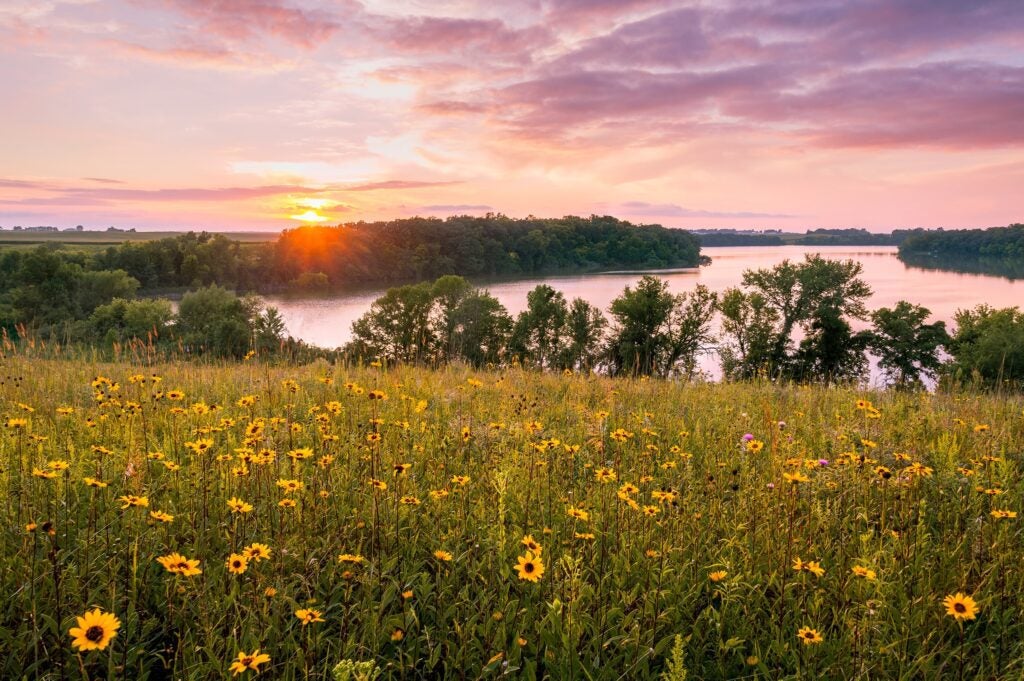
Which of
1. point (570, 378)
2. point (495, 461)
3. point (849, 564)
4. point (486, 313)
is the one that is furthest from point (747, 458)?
point (486, 313)

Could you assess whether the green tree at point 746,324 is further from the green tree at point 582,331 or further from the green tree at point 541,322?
the green tree at point 541,322

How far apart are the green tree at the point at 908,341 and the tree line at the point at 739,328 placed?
7 cm

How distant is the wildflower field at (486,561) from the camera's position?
208 cm

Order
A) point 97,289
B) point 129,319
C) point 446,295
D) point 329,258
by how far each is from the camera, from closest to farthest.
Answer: point 129,319 < point 446,295 < point 97,289 < point 329,258

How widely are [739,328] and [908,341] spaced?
432 inches

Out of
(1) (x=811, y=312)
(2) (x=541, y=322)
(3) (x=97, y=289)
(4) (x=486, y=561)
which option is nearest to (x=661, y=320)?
(2) (x=541, y=322)

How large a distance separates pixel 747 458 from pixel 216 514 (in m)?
3.45

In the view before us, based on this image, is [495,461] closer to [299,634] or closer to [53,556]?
[299,634]

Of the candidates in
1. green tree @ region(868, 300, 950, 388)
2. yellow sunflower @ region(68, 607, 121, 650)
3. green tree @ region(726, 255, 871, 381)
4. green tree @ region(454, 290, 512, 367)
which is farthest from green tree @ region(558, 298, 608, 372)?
yellow sunflower @ region(68, 607, 121, 650)

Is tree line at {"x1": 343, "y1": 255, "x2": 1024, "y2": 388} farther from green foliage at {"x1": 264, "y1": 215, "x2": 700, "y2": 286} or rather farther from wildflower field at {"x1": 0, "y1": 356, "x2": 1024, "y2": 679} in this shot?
green foliage at {"x1": 264, "y1": 215, "x2": 700, "y2": 286}

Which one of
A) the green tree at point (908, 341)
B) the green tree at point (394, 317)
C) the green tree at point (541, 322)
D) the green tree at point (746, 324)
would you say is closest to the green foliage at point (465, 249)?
the green tree at point (394, 317)

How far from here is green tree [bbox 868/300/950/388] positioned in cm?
3922

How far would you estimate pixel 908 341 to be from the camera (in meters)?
39.3

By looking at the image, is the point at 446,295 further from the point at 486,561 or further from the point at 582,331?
the point at 486,561
